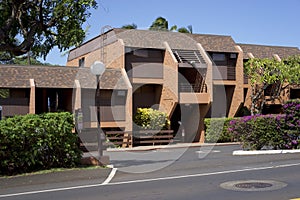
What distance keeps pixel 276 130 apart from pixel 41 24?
1061cm

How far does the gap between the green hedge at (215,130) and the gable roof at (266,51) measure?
20.9 feet

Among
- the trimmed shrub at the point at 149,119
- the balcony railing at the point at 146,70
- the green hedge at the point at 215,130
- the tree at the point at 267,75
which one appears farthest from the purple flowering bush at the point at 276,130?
the tree at the point at 267,75

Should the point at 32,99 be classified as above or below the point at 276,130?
above

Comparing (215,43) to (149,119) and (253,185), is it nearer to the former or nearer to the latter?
(149,119)

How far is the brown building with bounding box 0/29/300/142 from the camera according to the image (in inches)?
1092

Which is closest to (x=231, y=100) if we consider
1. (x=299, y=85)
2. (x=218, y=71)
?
(x=218, y=71)

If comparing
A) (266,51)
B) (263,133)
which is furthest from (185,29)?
(263,133)

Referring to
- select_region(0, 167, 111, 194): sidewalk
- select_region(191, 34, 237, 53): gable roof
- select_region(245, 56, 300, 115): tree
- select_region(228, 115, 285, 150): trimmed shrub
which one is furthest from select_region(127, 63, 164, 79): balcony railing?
select_region(0, 167, 111, 194): sidewalk

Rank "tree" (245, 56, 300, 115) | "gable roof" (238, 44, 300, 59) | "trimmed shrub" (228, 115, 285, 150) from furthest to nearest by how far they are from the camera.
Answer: "gable roof" (238, 44, 300, 59) < "tree" (245, 56, 300, 115) < "trimmed shrub" (228, 115, 285, 150)

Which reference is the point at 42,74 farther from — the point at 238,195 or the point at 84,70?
the point at 238,195

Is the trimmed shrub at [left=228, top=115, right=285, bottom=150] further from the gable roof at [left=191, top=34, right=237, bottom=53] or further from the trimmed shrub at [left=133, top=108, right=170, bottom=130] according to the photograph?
the gable roof at [left=191, top=34, right=237, bottom=53]

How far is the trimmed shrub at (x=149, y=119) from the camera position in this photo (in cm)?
2912

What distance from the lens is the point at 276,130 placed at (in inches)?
731

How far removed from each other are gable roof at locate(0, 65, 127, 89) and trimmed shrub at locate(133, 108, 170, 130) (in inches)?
83.1
